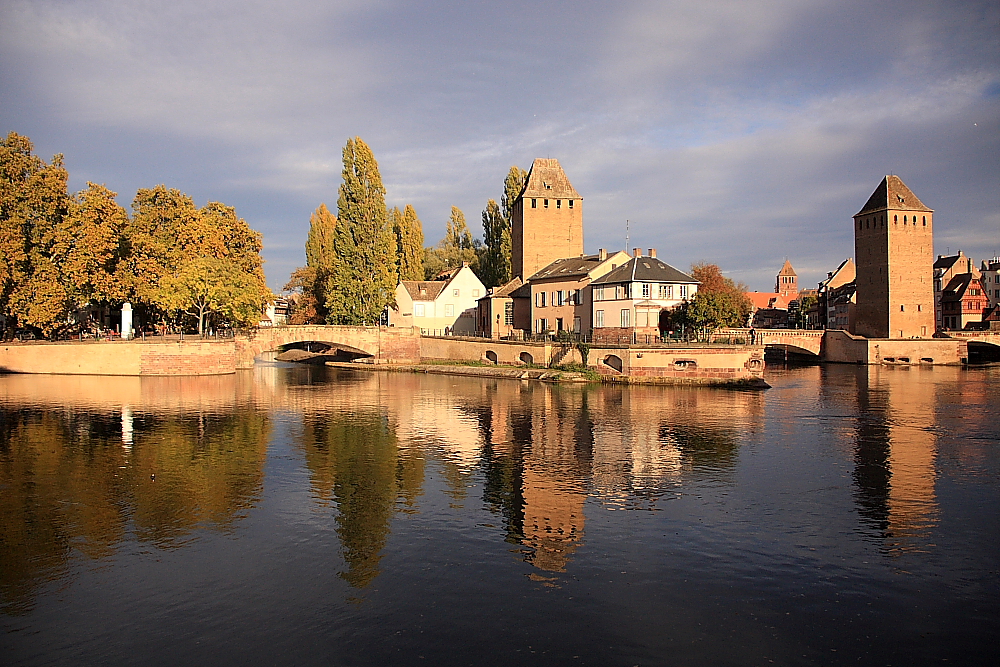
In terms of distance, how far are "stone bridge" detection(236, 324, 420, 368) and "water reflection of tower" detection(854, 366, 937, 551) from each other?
3484cm

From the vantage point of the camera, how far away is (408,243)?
78312mm

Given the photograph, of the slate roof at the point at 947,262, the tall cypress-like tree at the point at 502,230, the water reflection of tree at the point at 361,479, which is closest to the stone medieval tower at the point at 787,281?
the slate roof at the point at 947,262

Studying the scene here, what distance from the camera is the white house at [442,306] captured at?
72.1 meters

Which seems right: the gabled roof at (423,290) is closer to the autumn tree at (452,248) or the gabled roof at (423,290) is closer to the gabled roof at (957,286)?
the autumn tree at (452,248)

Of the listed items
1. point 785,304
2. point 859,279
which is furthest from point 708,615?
point 785,304

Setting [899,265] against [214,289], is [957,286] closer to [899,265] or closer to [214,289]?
[899,265]

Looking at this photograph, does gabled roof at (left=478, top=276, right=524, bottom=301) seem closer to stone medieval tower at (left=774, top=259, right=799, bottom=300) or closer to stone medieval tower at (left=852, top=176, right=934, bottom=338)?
stone medieval tower at (left=852, top=176, right=934, bottom=338)

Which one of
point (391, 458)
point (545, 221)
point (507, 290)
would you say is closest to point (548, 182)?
point (545, 221)

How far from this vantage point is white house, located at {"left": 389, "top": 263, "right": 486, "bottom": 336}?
237 feet

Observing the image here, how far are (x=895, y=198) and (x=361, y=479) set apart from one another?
74222 millimetres

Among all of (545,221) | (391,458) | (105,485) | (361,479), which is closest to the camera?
(105,485)

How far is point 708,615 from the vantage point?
11.7 m

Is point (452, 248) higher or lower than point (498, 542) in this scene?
higher

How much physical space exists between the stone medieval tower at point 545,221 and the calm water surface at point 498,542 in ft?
127
